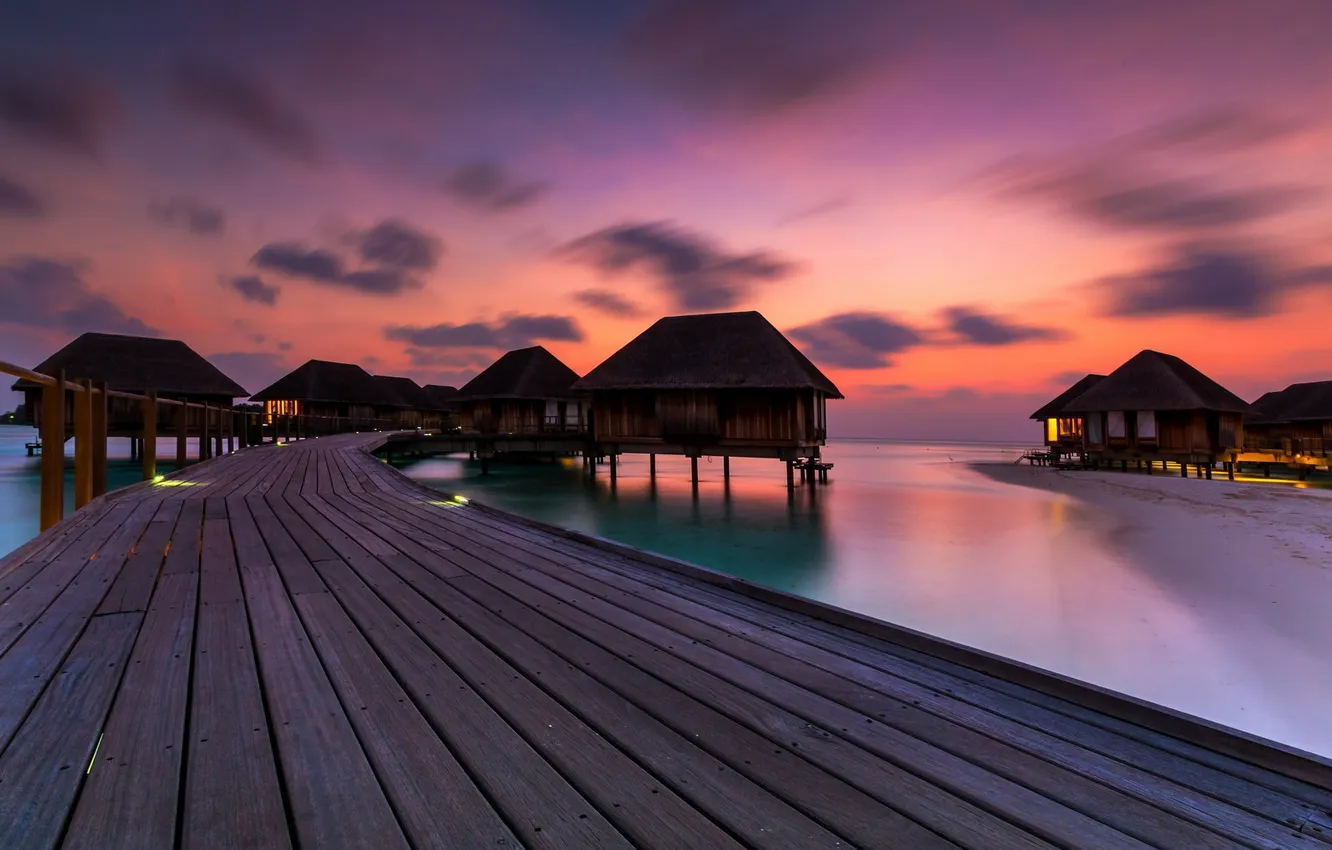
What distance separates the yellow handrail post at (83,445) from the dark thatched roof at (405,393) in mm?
42794

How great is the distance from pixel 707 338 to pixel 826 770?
21.6 metres

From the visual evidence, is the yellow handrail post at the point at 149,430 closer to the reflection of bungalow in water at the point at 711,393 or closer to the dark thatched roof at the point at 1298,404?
the reflection of bungalow in water at the point at 711,393

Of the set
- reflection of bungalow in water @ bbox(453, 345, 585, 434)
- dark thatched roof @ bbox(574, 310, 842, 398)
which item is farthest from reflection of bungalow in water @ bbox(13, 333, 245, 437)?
dark thatched roof @ bbox(574, 310, 842, 398)

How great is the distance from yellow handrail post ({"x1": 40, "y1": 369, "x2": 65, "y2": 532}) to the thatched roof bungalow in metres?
41.7

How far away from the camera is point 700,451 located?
71.4 feet

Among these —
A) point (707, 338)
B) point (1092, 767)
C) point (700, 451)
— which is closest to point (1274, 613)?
point (1092, 767)

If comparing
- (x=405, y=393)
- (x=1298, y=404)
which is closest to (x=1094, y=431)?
(x=1298, y=404)

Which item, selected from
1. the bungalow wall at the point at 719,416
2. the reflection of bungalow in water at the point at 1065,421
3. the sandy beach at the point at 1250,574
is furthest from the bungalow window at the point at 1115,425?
the bungalow wall at the point at 719,416

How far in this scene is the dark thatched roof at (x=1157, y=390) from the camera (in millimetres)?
25828

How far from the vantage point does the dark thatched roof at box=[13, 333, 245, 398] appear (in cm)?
2786

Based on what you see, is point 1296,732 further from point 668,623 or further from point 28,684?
point 28,684

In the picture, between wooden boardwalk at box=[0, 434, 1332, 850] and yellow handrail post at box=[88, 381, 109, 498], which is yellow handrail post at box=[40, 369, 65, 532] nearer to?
yellow handrail post at box=[88, 381, 109, 498]

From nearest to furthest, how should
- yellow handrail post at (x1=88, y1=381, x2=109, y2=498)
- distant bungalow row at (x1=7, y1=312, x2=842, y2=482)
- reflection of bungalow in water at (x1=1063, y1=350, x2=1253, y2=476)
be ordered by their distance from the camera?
1. yellow handrail post at (x1=88, y1=381, x2=109, y2=498)
2. distant bungalow row at (x1=7, y1=312, x2=842, y2=482)
3. reflection of bungalow in water at (x1=1063, y1=350, x2=1253, y2=476)

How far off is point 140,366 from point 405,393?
75.8 ft
